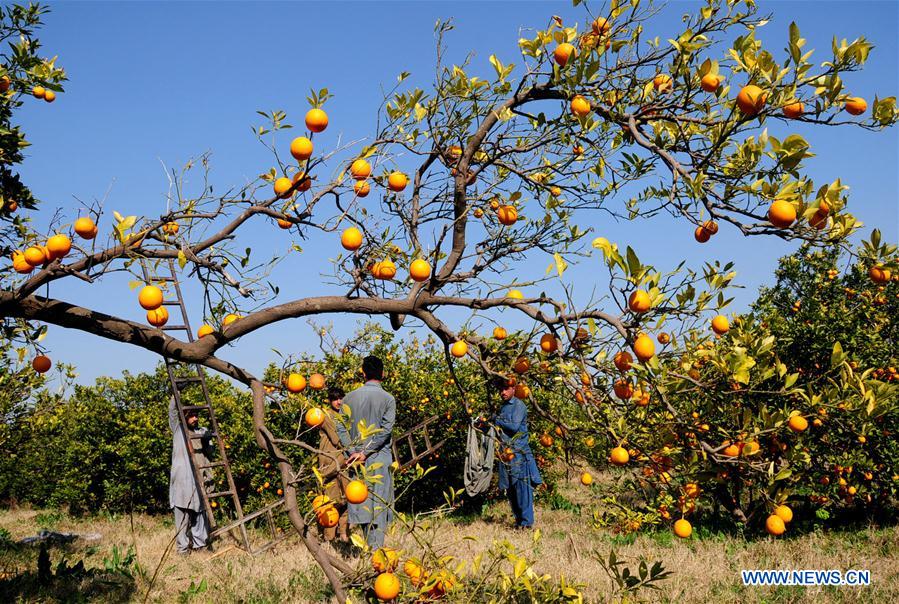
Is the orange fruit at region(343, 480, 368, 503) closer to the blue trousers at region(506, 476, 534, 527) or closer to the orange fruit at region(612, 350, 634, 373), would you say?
the orange fruit at region(612, 350, 634, 373)

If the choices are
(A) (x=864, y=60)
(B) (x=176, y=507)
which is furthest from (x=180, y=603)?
(A) (x=864, y=60)

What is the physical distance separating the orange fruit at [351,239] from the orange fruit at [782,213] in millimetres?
1649

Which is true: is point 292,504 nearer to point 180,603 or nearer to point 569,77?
point 569,77

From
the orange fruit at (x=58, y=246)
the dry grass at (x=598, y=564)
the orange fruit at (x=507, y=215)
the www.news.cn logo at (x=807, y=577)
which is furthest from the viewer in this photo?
the www.news.cn logo at (x=807, y=577)

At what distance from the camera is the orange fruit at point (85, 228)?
2508 millimetres

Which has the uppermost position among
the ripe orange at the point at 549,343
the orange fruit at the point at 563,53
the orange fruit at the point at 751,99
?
the orange fruit at the point at 563,53

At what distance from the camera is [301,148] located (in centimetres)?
228

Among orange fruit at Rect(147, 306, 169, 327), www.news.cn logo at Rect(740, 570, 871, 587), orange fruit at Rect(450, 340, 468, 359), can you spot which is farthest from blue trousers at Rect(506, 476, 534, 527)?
Answer: orange fruit at Rect(147, 306, 169, 327)

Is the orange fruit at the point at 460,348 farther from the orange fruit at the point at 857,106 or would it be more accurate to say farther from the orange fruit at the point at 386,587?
the orange fruit at the point at 857,106

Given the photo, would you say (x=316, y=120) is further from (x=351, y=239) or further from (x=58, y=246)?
(x=58, y=246)

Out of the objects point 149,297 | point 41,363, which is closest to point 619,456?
point 149,297

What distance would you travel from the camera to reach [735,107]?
1.92m

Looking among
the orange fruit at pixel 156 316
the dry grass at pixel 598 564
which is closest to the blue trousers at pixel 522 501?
the dry grass at pixel 598 564

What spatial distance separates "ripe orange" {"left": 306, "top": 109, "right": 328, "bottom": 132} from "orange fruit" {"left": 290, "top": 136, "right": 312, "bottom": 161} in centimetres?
6
